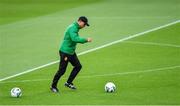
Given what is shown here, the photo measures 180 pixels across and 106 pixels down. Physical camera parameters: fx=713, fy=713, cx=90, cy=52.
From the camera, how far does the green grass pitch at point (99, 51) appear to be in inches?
824

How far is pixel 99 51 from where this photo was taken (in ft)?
93.1

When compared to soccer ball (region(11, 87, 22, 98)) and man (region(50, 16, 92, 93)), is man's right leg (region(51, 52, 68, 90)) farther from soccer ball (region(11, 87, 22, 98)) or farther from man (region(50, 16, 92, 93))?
soccer ball (region(11, 87, 22, 98))

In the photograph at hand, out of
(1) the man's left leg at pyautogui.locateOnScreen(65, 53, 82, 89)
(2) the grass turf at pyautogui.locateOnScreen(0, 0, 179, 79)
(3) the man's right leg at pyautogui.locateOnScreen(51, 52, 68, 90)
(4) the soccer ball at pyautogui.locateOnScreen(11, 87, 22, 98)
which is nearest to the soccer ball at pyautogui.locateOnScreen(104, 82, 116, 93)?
(1) the man's left leg at pyautogui.locateOnScreen(65, 53, 82, 89)

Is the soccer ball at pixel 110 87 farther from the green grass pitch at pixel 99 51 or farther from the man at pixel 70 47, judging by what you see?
the man at pixel 70 47

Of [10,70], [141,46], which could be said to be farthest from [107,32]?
[10,70]

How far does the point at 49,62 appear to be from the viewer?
86.5 ft

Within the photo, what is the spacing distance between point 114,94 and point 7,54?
26.0ft

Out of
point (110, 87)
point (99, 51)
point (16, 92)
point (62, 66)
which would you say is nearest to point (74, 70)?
point (62, 66)

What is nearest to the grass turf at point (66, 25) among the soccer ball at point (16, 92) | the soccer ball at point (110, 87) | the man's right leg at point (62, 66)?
the man's right leg at point (62, 66)

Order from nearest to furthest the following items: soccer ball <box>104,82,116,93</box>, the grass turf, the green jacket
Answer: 1. the green jacket
2. soccer ball <box>104,82,116,93</box>
3. the grass turf

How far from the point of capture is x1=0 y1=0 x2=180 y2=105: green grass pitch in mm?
20922

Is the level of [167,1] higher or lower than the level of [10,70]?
lower

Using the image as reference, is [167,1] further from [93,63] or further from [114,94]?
[114,94]

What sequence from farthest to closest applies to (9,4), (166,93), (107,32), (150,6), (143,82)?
(9,4) → (150,6) → (107,32) → (143,82) → (166,93)
